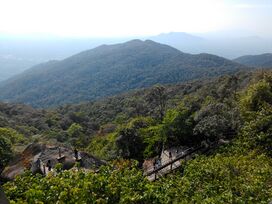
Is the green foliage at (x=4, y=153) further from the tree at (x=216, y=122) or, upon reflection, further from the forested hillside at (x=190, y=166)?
the tree at (x=216, y=122)

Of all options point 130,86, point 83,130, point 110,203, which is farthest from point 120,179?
point 130,86

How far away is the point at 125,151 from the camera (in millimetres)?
30172

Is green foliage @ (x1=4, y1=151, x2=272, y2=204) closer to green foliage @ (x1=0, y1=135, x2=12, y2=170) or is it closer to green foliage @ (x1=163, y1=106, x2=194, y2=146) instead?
green foliage @ (x1=163, y1=106, x2=194, y2=146)

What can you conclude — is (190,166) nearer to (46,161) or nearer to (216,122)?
(216,122)

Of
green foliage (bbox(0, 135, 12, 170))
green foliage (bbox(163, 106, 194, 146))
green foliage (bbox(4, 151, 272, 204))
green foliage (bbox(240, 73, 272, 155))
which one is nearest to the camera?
green foliage (bbox(4, 151, 272, 204))

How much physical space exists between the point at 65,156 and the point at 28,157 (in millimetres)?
5323

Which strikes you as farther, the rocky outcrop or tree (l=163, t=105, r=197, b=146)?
tree (l=163, t=105, r=197, b=146)

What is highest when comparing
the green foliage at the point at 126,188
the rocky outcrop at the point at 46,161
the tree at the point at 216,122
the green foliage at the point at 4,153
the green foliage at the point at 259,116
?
the green foliage at the point at 126,188

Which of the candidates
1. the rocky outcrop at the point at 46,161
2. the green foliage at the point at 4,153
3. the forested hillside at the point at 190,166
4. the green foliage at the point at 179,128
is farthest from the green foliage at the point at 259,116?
the green foliage at the point at 4,153

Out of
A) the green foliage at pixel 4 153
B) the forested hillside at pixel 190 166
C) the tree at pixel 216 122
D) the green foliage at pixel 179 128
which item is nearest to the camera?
the forested hillside at pixel 190 166

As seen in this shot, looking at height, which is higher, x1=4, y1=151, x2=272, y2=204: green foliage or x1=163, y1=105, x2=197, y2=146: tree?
x1=4, y1=151, x2=272, y2=204: green foliage

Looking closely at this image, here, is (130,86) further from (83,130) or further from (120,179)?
(120,179)

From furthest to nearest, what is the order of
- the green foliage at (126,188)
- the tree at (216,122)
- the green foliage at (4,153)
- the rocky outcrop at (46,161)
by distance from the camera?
the green foliage at (4,153) → the tree at (216,122) → the rocky outcrop at (46,161) → the green foliage at (126,188)

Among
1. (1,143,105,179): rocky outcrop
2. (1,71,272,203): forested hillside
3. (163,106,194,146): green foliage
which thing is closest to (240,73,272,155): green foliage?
(1,71,272,203): forested hillside
